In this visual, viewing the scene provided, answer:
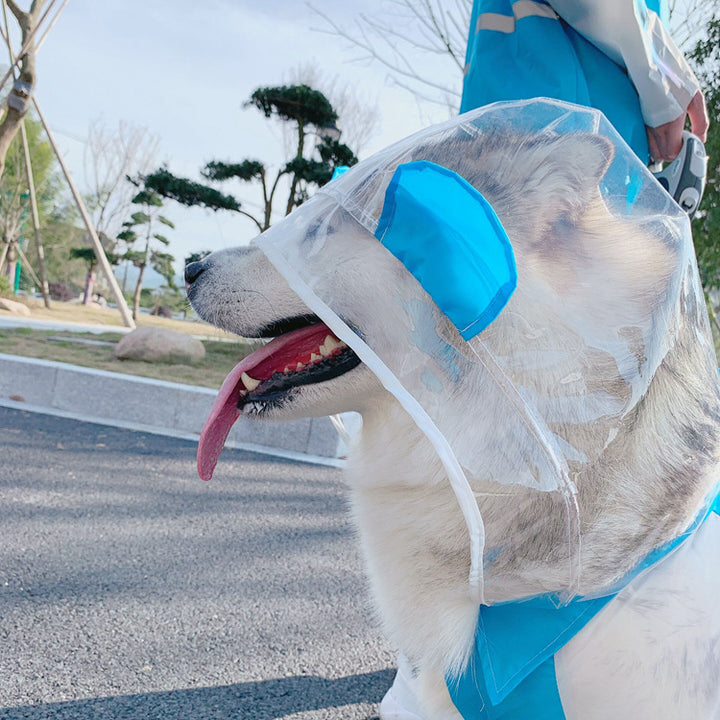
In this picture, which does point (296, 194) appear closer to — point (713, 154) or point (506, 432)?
point (713, 154)

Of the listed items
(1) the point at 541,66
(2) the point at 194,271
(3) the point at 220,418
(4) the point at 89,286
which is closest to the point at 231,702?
(3) the point at 220,418

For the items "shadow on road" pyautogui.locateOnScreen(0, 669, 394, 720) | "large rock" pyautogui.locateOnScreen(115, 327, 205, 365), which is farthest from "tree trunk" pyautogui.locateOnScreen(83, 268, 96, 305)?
"shadow on road" pyautogui.locateOnScreen(0, 669, 394, 720)

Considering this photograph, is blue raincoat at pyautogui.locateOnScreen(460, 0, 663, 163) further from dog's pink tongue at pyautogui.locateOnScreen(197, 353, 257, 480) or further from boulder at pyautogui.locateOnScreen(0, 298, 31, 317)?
boulder at pyautogui.locateOnScreen(0, 298, 31, 317)

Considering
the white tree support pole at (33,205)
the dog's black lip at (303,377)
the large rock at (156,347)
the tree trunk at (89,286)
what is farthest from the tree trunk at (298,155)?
the tree trunk at (89,286)

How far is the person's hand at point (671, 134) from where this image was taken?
4.98ft

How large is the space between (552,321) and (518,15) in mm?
872

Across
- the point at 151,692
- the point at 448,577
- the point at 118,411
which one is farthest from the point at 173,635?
the point at 118,411

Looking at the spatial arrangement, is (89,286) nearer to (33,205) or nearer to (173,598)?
(33,205)

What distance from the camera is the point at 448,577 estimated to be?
1105mm

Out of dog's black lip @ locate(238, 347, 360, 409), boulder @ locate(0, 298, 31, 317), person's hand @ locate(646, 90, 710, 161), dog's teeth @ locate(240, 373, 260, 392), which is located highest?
person's hand @ locate(646, 90, 710, 161)

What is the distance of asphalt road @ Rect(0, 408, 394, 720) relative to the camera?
1.86 metres

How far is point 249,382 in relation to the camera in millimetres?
1251

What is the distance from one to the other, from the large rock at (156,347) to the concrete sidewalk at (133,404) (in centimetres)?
189

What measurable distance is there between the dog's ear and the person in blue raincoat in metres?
0.49
